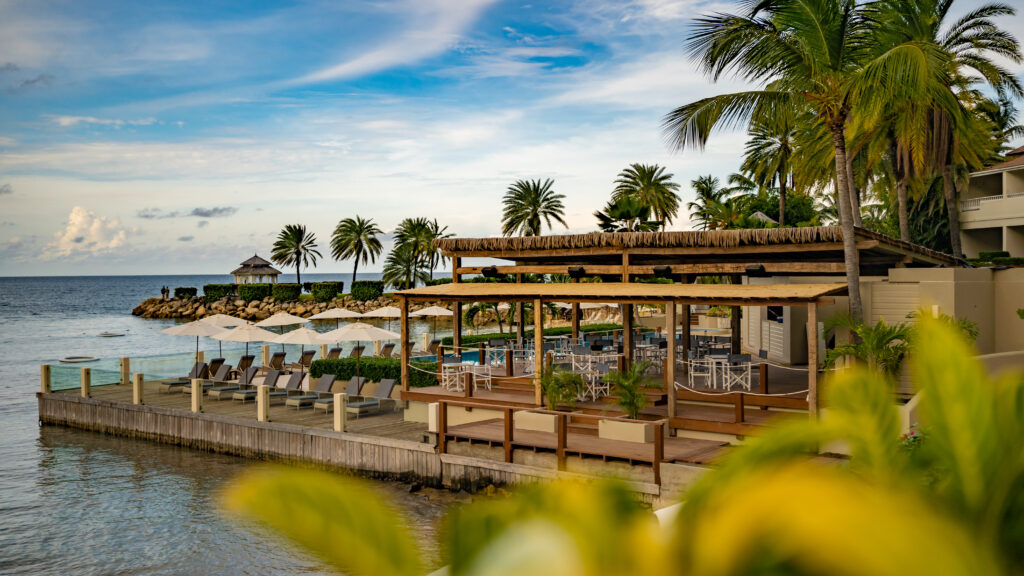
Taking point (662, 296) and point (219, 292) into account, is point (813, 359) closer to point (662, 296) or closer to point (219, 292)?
point (662, 296)

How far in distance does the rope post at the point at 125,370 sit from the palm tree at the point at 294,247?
204 feet

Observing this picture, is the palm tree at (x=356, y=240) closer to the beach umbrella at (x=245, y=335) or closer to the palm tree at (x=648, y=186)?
the palm tree at (x=648, y=186)

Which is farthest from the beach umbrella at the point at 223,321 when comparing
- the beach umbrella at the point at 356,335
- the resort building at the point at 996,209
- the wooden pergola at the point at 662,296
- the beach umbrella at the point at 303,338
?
the resort building at the point at 996,209

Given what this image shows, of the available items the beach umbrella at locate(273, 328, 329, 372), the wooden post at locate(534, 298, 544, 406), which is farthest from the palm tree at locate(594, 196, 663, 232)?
the wooden post at locate(534, 298, 544, 406)

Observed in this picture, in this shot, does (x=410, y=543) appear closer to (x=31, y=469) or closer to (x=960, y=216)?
(x=31, y=469)

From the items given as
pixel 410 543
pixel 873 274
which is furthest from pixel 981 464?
pixel 873 274

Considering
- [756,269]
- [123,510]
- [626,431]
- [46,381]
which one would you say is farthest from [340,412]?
[46,381]

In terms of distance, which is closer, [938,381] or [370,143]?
[938,381]

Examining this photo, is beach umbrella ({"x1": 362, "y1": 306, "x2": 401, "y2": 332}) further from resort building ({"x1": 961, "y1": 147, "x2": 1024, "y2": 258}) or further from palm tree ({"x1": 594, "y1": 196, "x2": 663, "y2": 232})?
resort building ({"x1": 961, "y1": 147, "x2": 1024, "y2": 258})

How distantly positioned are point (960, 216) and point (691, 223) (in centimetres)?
2615

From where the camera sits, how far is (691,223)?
2466 inches

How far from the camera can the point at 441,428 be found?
1459 centimetres

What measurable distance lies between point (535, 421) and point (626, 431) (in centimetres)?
202

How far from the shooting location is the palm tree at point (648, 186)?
52.2 m
